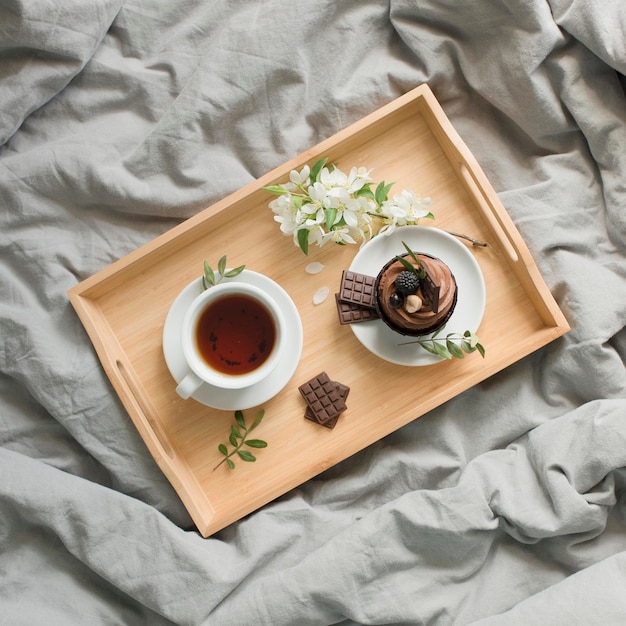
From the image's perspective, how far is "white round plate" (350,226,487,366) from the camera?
1371 mm

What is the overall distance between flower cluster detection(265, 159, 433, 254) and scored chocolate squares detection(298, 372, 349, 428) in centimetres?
28

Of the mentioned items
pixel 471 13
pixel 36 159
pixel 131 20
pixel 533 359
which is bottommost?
pixel 533 359

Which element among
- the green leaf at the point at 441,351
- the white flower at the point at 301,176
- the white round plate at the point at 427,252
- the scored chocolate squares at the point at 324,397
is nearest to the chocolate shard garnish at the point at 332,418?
the scored chocolate squares at the point at 324,397

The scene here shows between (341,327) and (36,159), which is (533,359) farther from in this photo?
(36,159)

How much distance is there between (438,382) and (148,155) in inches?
31.1

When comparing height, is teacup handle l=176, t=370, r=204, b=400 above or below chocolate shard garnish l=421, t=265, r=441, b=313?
above

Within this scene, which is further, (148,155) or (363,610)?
(148,155)

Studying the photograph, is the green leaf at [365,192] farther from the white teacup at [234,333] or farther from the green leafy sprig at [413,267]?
the white teacup at [234,333]

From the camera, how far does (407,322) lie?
1.30m

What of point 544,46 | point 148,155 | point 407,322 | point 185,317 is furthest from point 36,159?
point 544,46

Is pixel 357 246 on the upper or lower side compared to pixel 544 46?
lower

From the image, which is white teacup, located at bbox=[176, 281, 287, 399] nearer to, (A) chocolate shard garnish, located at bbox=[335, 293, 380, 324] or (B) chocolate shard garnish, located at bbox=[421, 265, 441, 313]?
(A) chocolate shard garnish, located at bbox=[335, 293, 380, 324]

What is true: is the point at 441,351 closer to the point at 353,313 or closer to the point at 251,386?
the point at 353,313

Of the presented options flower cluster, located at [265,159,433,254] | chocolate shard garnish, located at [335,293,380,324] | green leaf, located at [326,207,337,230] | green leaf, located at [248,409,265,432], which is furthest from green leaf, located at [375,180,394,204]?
green leaf, located at [248,409,265,432]
